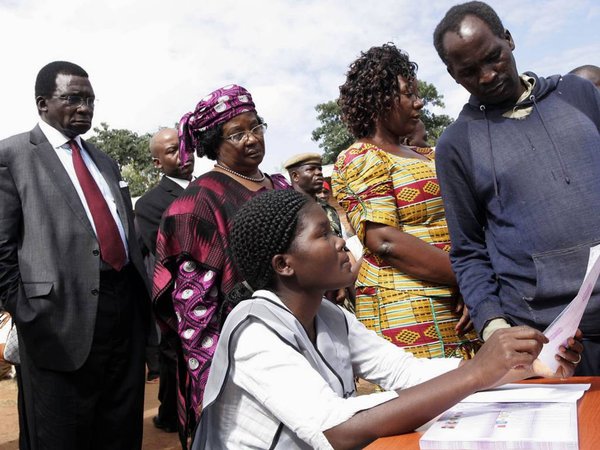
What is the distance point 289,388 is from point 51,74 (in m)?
2.32

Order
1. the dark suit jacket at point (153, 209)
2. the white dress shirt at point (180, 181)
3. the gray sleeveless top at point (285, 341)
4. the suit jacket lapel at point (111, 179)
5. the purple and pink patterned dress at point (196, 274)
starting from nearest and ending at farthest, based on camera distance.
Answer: the gray sleeveless top at point (285, 341) → the purple and pink patterned dress at point (196, 274) → the suit jacket lapel at point (111, 179) → the dark suit jacket at point (153, 209) → the white dress shirt at point (180, 181)

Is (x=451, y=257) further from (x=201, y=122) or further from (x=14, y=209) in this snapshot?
(x=14, y=209)

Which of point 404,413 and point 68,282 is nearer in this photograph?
point 404,413

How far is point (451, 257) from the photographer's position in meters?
2.20

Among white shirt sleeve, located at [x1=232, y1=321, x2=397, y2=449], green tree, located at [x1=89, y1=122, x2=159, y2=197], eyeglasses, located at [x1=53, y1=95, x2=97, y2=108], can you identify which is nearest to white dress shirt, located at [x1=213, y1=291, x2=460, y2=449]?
white shirt sleeve, located at [x1=232, y1=321, x2=397, y2=449]

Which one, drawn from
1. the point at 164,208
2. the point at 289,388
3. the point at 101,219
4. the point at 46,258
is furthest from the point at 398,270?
the point at 164,208

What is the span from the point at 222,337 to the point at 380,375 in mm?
588

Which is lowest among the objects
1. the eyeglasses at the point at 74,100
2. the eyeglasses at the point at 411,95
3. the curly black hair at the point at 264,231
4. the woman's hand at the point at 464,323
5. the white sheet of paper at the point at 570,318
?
the woman's hand at the point at 464,323

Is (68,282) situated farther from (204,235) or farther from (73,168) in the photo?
(204,235)

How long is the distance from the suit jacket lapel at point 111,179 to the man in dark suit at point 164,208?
91 cm

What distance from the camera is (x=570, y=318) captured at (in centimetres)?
147

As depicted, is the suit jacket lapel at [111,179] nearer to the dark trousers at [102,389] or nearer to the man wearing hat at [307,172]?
the dark trousers at [102,389]

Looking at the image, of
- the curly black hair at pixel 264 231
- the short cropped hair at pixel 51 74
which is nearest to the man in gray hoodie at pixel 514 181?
the curly black hair at pixel 264 231

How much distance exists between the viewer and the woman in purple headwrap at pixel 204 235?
2396 mm
